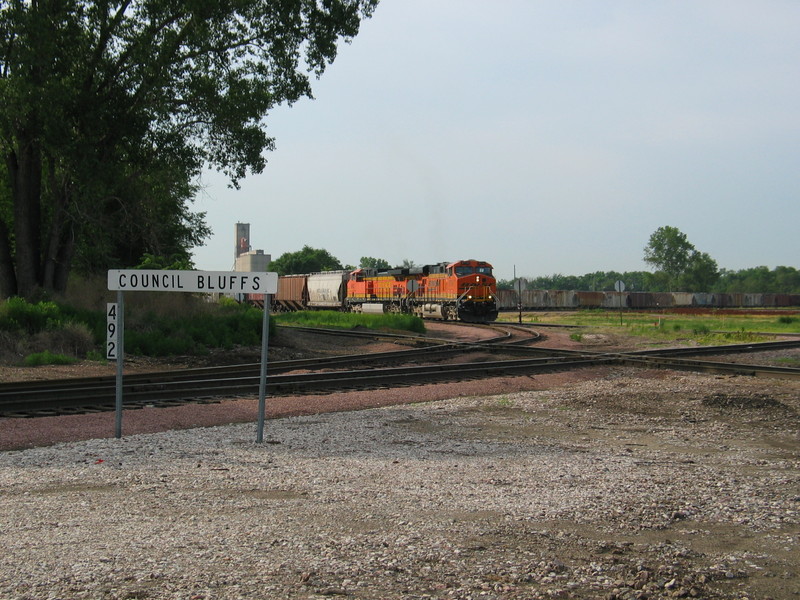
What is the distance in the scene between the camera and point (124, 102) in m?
23.2

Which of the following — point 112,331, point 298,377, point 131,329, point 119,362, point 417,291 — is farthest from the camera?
point 417,291

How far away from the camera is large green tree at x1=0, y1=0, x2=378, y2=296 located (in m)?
20.9

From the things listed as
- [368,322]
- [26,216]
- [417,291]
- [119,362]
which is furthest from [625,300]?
Result: [119,362]

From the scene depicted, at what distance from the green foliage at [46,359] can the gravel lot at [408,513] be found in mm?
10127

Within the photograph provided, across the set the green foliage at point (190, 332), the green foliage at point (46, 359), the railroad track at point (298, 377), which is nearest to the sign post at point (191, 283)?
the railroad track at point (298, 377)

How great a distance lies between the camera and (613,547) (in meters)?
5.08

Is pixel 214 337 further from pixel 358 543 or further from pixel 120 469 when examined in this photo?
pixel 358 543

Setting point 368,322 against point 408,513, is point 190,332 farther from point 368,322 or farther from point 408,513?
point 408,513

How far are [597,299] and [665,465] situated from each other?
8362cm

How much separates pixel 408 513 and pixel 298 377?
922 cm

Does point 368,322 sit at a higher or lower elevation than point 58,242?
lower

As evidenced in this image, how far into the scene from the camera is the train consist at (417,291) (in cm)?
4094

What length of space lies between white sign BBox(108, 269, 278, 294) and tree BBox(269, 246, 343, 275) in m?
133

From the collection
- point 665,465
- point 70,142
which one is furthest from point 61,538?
point 70,142
